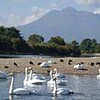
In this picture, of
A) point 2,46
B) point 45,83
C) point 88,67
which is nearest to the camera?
point 45,83

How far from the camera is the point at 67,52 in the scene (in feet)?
591

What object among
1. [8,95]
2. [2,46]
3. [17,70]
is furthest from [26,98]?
[2,46]

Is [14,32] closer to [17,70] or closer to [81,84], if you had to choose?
[17,70]

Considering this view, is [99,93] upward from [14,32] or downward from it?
downward

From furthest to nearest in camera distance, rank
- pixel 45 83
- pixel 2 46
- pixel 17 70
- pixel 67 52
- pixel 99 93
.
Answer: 1. pixel 67 52
2. pixel 2 46
3. pixel 17 70
4. pixel 45 83
5. pixel 99 93

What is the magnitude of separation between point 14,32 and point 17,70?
440ft

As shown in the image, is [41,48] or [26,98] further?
[41,48]

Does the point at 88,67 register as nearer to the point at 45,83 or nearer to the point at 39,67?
the point at 39,67

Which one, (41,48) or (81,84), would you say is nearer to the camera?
(81,84)

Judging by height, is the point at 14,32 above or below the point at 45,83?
above

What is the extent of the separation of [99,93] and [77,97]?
303cm

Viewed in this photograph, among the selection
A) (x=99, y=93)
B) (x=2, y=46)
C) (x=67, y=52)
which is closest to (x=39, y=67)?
(x=99, y=93)

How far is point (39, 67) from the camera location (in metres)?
59.6

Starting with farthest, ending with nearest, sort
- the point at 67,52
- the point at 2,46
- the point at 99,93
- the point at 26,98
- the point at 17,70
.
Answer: the point at 67,52 → the point at 2,46 → the point at 17,70 → the point at 99,93 → the point at 26,98
